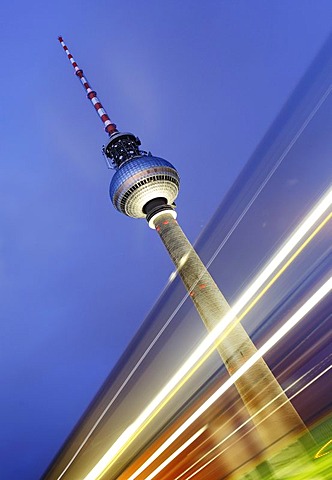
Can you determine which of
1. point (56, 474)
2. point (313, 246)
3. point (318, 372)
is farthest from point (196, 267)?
point (318, 372)

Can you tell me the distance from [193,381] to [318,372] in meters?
1.64

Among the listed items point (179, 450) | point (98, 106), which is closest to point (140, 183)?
point (98, 106)

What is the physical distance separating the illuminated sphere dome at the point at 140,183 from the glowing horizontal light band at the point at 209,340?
854 inches

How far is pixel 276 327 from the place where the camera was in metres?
3.53

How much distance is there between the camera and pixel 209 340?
3.89 m

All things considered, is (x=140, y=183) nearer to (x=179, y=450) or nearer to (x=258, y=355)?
(x=179, y=450)

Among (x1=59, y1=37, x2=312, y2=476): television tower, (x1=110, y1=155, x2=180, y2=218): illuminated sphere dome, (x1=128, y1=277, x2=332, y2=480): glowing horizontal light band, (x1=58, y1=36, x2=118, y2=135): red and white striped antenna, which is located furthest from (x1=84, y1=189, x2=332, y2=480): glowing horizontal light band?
(x1=58, y1=36, x2=118, y2=135): red and white striped antenna

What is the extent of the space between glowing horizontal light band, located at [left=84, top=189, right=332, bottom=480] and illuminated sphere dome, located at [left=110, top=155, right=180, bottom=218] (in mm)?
21685

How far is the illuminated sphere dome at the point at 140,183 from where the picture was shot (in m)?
25.3

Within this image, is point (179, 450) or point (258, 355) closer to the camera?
point (258, 355)

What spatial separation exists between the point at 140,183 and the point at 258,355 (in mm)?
22595

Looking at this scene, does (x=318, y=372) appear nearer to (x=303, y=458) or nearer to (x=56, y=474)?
(x=303, y=458)

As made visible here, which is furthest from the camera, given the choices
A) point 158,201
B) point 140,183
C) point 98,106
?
point 98,106

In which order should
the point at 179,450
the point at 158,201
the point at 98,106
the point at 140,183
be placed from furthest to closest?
the point at 98,106 < the point at 158,201 < the point at 140,183 < the point at 179,450
